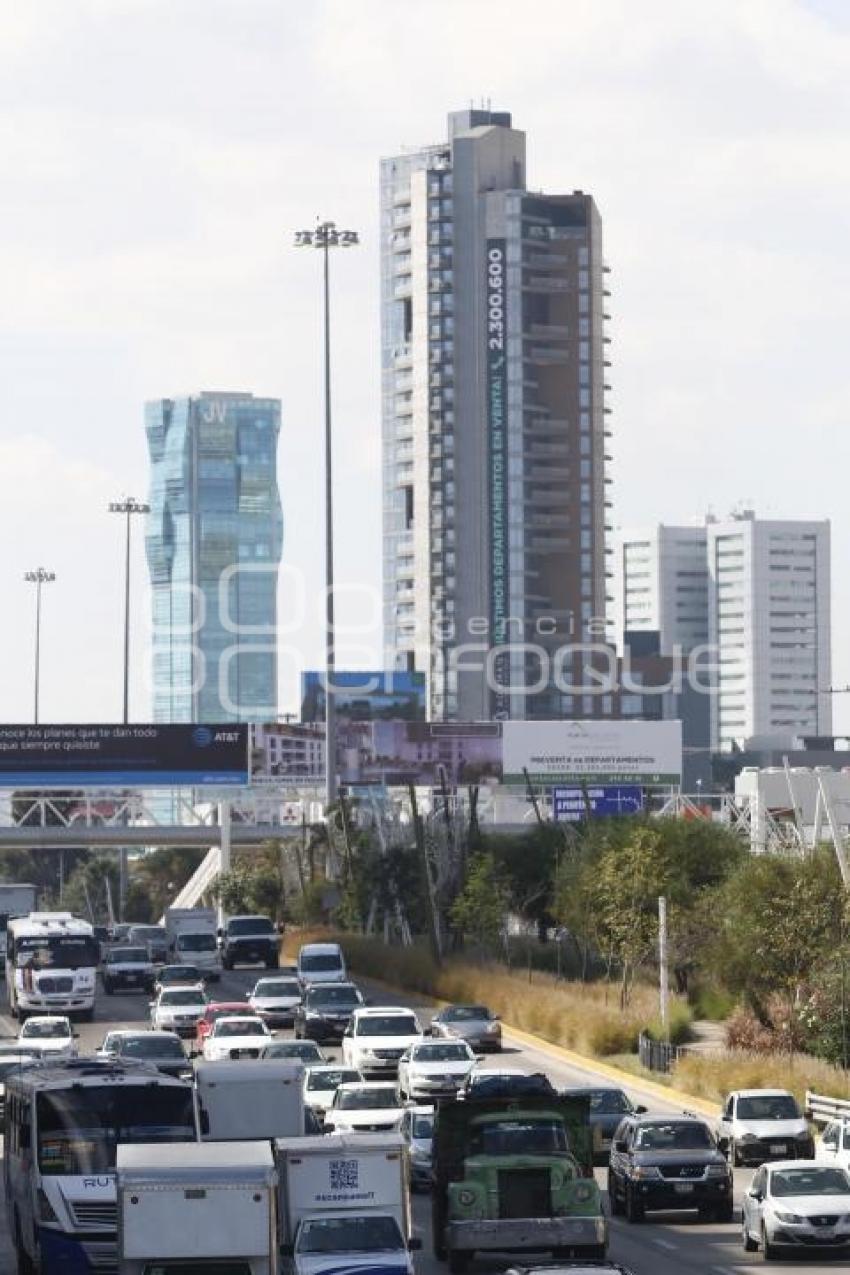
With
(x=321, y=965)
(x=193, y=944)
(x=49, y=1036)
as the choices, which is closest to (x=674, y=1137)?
(x=49, y=1036)

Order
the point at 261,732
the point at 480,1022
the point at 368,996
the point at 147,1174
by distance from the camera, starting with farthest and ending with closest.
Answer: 1. the point at 261,732
2. the point at 368,996
3. the point at 480,1022
4. the point at 147,1174

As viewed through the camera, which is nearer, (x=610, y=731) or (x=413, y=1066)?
(x=413, y=1066)

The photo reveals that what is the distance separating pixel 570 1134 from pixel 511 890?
223ft

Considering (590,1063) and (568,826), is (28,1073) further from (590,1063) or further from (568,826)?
(568,826)

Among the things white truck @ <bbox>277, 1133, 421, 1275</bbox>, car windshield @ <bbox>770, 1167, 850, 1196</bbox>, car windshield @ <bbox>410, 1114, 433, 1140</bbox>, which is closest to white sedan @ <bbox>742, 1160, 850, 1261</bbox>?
car windshield @ <bbox>770, 1167, 850, 1196</bbox>

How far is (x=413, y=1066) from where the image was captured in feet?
179

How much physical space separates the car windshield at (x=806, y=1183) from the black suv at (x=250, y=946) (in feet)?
215

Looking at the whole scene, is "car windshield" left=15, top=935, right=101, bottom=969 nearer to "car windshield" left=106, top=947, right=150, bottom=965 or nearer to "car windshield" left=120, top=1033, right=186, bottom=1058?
"car windshield" left=106, top=947, right=150, bottom=965

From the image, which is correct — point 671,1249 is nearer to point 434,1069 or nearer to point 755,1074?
point 434,1069

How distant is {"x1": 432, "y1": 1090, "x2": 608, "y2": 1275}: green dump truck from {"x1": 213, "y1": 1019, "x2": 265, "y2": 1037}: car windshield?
26.2 m

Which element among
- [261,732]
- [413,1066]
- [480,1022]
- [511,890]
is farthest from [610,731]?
[413,1066]

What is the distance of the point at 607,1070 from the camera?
209ft

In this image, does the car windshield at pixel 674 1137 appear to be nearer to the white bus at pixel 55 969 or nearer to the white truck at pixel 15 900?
the white bus at pixel 55 969

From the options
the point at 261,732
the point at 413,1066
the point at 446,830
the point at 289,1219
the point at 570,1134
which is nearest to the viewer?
the point at 289,1219
